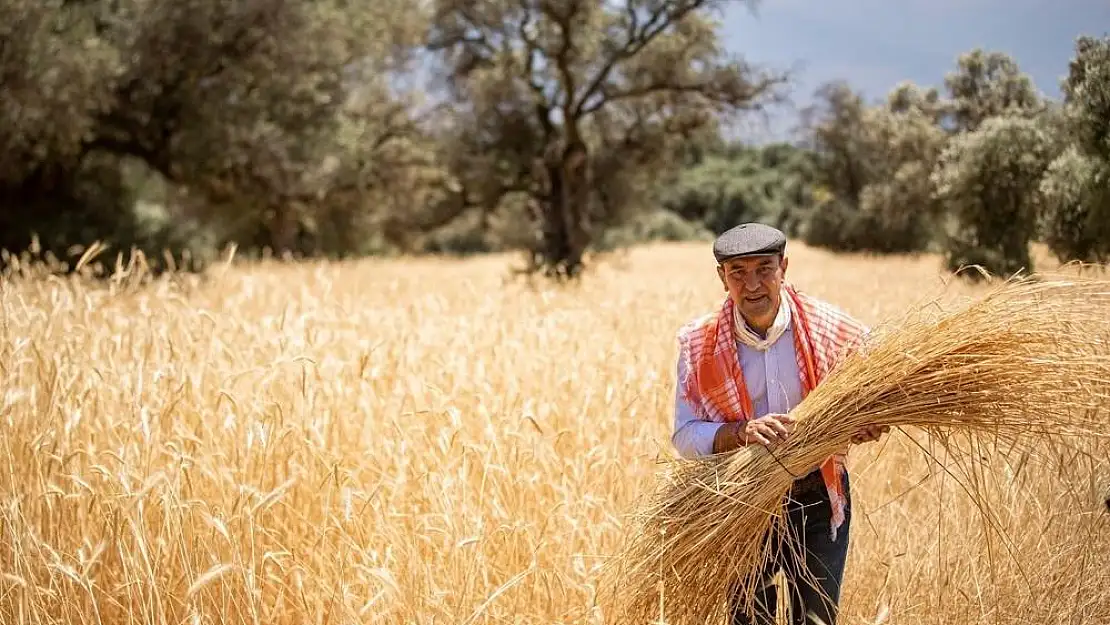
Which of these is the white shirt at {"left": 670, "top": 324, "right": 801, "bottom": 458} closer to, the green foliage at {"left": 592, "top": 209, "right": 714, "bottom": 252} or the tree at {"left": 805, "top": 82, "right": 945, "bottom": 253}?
the tree at {"left": 805, "top": 82, "right": 945, "bottom": 253}

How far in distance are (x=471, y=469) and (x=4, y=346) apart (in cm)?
233

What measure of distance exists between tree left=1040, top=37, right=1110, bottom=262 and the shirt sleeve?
3.35 metres

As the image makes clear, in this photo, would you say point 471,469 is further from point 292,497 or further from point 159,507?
point 159,507

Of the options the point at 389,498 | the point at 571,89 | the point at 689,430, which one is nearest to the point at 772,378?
the point at 689,430

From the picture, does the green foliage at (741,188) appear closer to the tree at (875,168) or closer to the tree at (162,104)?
the tree at (875,168)

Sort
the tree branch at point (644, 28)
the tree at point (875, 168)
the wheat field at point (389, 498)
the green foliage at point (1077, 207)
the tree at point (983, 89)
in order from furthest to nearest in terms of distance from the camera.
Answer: the tree branch at point (644, 28) < the tree at point (875, 168) < the tree at point (983, 89) < the green foliage at point (1077, 207) < the wheat field at point (389, 498)

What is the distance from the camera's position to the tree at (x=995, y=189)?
Result: 19.0 ft

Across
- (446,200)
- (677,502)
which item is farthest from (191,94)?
(677,502)

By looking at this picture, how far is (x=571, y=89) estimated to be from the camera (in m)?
14.1

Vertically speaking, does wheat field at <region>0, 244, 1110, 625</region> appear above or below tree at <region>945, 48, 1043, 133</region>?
below

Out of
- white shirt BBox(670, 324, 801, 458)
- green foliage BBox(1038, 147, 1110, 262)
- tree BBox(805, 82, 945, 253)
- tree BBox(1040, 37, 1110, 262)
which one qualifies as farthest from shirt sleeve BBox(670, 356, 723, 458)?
tree BBox(805, 82, 945, 253)

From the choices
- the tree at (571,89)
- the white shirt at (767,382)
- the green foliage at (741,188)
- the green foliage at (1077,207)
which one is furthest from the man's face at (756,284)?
the green foliage at (741,188)

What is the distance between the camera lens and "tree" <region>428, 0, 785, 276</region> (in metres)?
14.3

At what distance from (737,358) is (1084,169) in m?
3.48
